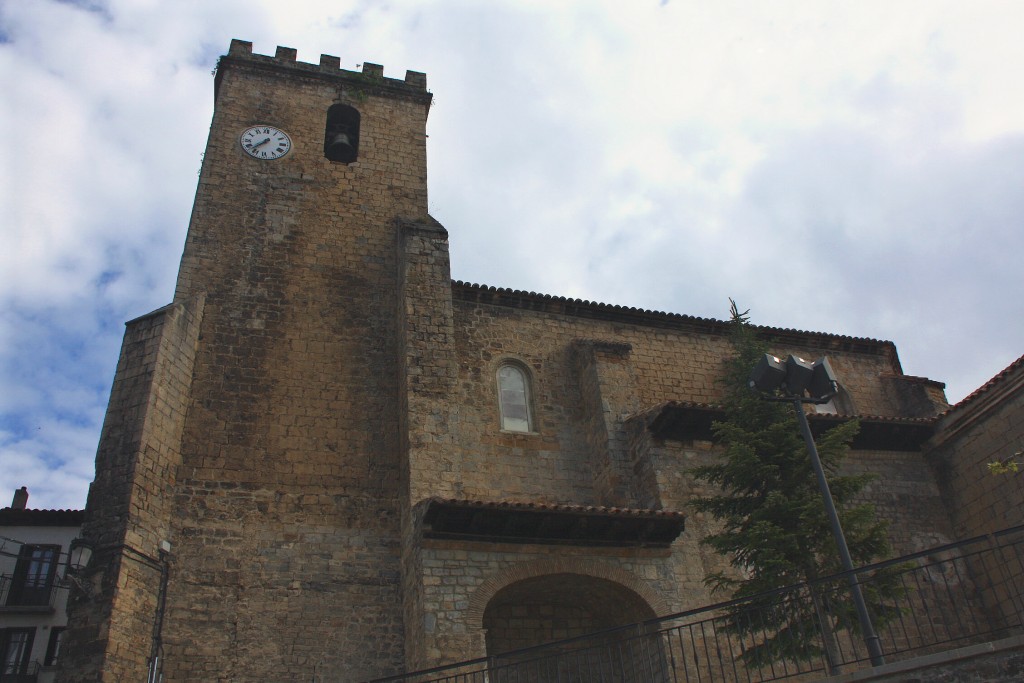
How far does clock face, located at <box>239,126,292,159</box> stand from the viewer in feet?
58.2

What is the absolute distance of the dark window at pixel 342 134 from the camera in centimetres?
1859

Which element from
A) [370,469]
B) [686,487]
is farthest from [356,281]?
[686,487]

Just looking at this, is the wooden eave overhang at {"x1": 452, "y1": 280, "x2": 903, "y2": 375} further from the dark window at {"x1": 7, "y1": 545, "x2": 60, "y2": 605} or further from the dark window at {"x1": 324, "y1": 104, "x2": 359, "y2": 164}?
the dark window at {"x1": 7, "y1": 545, "x2": 60, "y2": 605}

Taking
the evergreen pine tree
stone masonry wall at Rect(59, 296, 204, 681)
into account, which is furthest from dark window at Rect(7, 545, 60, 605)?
the evergreen pine tree

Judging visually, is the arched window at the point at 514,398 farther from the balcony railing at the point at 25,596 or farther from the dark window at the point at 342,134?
the balcony railing at the point at 25,596

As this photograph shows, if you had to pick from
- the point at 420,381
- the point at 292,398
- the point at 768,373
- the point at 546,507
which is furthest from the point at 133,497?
the point at 768,373

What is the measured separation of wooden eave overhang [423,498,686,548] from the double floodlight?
14.7 feet

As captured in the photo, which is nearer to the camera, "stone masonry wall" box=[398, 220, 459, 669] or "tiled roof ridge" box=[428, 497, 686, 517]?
"tiled roof ridge" box=[428, 497, 686, 517]

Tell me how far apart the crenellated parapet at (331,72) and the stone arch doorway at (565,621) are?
41.5 ft

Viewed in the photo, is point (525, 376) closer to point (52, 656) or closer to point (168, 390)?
point (168, 390)

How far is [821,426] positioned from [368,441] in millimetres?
8273

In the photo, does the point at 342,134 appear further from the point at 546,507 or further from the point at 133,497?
the point at 546,507

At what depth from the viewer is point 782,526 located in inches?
436

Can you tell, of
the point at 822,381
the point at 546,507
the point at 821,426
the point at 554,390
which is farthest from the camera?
the point at 554,390
